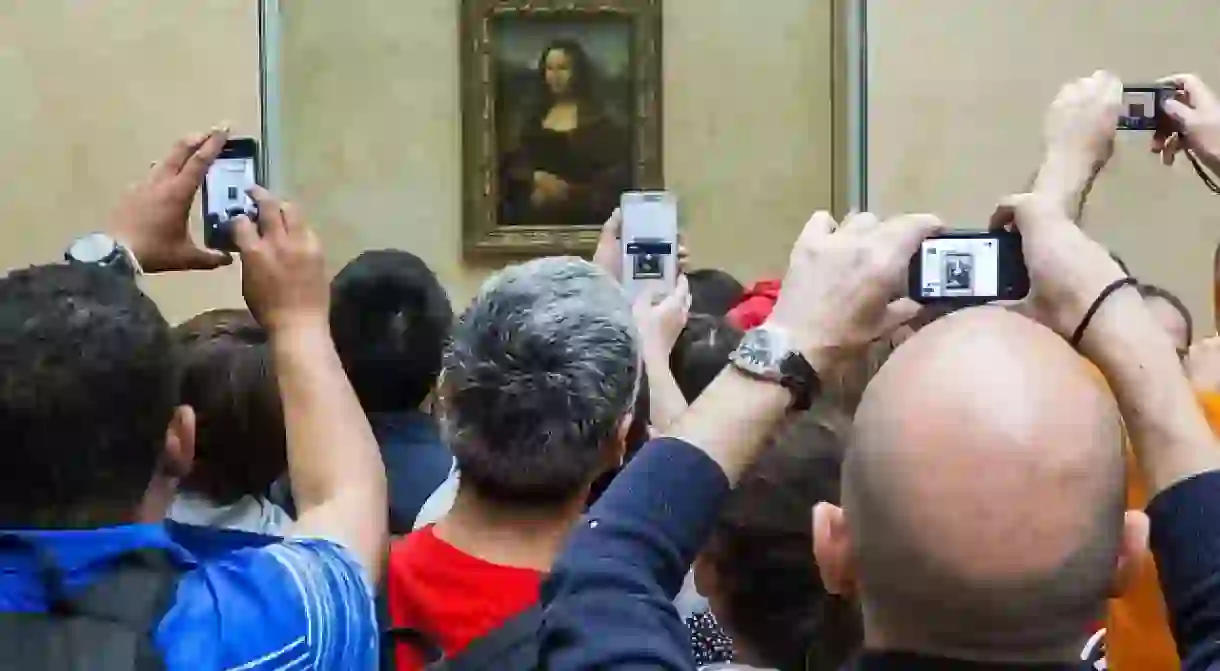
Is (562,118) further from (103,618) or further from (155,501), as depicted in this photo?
(103,618)

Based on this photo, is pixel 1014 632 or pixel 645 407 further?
pixel 645 407

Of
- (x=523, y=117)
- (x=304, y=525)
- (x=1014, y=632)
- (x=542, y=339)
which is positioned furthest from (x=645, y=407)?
(x=523, y=117)

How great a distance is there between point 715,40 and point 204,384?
244 inches

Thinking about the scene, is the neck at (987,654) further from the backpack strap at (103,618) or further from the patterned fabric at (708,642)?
the patterned fabric at (708,642)

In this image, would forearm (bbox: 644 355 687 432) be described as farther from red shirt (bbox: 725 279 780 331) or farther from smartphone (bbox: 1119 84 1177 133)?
red shirt (bbox: 725 279 780 331)

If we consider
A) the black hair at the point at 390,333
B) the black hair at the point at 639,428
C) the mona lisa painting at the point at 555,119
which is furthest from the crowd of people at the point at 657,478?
the mona lisa painting at the point at 555,119

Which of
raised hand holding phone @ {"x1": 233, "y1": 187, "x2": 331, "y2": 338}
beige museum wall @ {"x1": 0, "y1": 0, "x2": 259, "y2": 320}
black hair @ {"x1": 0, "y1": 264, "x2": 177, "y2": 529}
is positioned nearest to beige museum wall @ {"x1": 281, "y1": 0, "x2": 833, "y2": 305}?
beige museum wall @ {"x1": 0, "y1": 0, "x2": 259, "y2": 320}

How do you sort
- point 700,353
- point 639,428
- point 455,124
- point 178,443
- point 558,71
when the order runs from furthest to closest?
point 455,124 < point 558,71 < point 700,353 < point 639,428 < point 178,443

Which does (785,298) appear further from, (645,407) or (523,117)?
(523,117)

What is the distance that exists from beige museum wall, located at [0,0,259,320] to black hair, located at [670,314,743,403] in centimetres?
476

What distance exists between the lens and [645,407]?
117 inches

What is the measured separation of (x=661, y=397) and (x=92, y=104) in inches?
231

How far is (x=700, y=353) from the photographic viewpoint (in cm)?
350

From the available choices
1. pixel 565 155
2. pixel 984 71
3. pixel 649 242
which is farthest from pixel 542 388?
pixel 984 71
